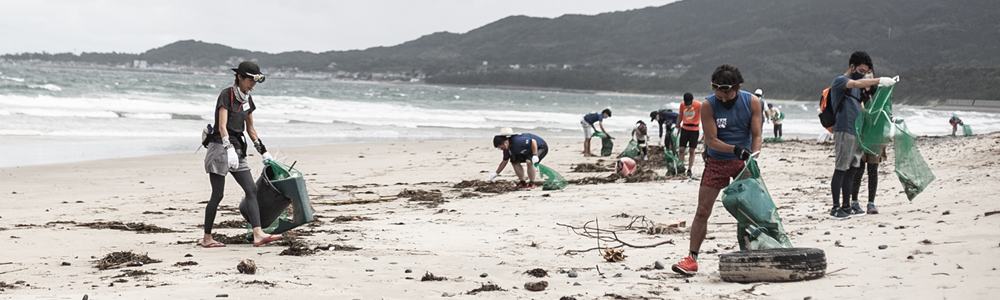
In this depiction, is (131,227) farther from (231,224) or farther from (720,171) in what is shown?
(720,171)

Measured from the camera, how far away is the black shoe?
6488 millimetres

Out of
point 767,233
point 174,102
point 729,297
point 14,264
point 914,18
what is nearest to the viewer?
point 729,297

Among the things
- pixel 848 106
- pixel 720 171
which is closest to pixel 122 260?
pixel 720 171

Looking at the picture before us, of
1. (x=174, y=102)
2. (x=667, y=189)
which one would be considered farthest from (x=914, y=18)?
(x=667, y=189)

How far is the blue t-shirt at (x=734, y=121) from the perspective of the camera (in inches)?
186

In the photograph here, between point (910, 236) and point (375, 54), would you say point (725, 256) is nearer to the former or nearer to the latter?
point (910, 236)

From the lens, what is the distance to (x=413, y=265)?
5160mm

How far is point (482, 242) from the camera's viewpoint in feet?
20.4

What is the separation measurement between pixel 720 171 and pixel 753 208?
0.30 meters

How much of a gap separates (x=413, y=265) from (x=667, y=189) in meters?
5.00

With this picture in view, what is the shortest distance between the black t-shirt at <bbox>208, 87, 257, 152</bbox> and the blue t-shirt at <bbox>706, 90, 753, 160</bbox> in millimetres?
3210

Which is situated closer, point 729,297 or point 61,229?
point 729,297

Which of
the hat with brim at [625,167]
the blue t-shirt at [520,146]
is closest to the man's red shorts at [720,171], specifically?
the blue t-shirt at [520,146]

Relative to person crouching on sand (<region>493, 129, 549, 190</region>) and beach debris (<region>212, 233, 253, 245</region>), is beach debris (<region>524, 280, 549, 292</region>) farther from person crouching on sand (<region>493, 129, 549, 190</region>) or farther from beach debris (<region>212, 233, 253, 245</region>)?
person crouching on sand (<region>493, 129, 549, 190</region>)
